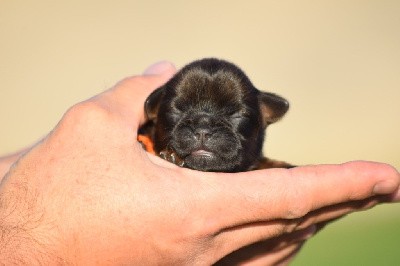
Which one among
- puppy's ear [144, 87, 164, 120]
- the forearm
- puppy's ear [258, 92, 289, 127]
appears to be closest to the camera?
the forearm

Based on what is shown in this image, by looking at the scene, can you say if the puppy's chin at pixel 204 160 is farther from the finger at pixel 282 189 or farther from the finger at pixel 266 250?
the finger at pixel 282 189

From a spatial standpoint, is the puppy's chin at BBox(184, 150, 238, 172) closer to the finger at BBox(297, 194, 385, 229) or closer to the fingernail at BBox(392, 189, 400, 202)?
the finger at BBox(297, 194, 385, 229)

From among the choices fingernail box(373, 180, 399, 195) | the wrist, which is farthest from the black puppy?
the wrist

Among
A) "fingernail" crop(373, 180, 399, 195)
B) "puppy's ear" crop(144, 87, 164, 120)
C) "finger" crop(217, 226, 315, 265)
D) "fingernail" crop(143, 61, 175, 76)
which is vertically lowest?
"finger" crop(217, 226, 315, 265)

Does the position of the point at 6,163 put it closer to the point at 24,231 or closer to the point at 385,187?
the point at 24,231

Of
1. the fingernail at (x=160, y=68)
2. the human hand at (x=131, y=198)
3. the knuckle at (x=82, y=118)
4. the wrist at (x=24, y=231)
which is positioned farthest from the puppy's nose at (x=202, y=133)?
the wrist at (x=24, y=231)

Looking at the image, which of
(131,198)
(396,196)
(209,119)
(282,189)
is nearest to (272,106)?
(209,119)
